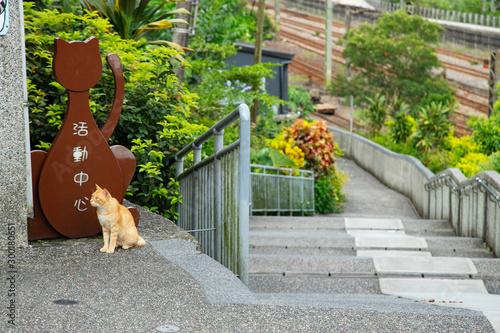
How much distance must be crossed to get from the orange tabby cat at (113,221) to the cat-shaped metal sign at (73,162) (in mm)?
311

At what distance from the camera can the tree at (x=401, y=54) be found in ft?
109

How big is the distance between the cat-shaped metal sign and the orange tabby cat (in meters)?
0.31

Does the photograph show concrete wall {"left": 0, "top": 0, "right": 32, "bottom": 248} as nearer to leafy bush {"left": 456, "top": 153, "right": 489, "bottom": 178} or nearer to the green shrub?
leafy bush {"left": 456, "top": 153, "right": 489, "bottom": 178}

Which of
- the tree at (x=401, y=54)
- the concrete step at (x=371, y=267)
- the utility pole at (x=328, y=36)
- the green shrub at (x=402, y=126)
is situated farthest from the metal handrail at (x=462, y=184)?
the utility pole at (x=328, y=36)

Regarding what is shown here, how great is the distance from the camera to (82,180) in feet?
15.1

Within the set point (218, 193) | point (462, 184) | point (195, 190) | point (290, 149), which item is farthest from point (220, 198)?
point (290, 149)

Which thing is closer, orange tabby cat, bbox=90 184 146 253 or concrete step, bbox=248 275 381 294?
orange tabby cat, bbox=90 184 146 253

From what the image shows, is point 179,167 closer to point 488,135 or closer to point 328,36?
point 488,135

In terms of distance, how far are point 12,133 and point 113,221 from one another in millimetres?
905

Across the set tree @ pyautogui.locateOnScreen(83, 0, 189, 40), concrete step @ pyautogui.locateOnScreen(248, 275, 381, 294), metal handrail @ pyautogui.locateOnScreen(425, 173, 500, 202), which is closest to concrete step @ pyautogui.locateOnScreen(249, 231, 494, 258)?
metal handrail @ pyautogui.locateOnScreen(425, 173, 500, 202)

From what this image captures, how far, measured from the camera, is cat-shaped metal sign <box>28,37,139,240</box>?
14.6 feet

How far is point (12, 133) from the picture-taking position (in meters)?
4.20

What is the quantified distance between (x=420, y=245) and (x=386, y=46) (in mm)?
27661

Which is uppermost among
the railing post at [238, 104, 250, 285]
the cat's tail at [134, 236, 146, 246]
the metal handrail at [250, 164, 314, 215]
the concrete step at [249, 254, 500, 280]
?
the railing post at [238, 104, 250, 285]
